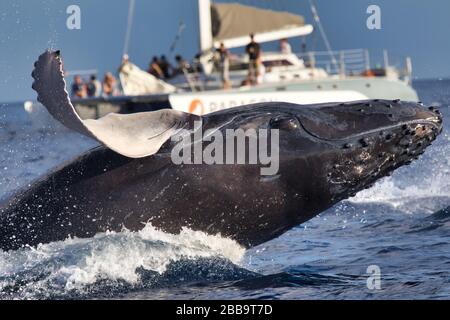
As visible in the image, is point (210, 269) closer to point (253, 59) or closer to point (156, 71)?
point (253, 59)

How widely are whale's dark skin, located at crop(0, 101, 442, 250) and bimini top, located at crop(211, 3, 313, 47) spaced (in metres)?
42.4

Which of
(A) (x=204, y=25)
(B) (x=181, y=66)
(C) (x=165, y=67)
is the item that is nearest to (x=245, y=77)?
(B) (x=181, y=66)

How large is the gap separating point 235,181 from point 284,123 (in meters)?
0.73

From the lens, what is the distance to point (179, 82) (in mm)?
49875

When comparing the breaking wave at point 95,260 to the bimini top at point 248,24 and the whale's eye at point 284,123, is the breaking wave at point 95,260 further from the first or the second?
the bimini top at point 248,24

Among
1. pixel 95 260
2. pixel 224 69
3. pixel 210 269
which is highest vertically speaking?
pixel 224 69

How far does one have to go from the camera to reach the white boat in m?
42.2

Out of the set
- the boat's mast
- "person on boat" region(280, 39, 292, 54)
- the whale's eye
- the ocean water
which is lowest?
the ocean water

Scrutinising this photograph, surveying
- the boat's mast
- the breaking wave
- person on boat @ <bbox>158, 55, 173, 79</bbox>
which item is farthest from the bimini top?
the breaking wave

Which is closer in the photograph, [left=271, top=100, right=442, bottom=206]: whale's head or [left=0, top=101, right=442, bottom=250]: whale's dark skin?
[left=0, top=101, right=442, bottom=250]: whale's dark skin

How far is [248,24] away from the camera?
5359 cm

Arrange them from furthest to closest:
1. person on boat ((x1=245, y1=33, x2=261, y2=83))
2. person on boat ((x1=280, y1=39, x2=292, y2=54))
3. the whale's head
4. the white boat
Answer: person on boat ((x1=280, y1=39, x2=292, y2=54))
person on boat ((x1=245, y1=33, x2=261, y2=83))
the white boat
the whale's head

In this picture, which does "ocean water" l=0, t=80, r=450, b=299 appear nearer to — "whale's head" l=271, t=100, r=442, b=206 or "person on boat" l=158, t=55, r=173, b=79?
"whale's head" l=271, t=100, r=442, b=206

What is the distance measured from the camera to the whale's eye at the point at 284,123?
9445 millimetres
